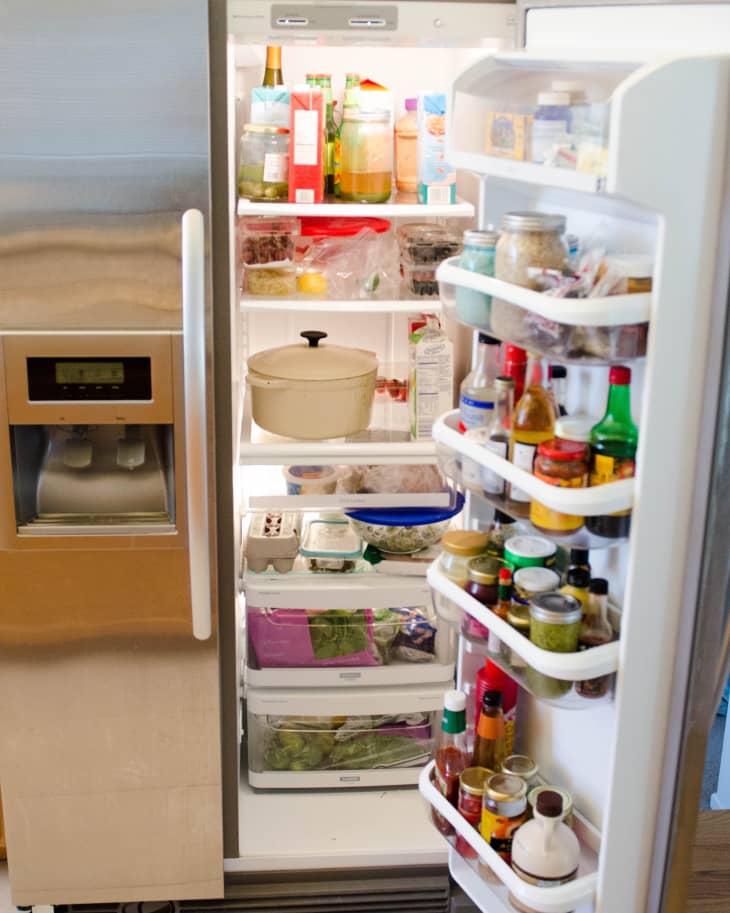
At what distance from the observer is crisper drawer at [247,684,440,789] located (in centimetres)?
265

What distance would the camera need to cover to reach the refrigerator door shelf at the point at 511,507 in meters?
1.46

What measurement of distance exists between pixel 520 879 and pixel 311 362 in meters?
1.19

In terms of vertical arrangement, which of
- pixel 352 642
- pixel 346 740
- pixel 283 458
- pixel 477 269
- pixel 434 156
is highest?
pixel 434 156

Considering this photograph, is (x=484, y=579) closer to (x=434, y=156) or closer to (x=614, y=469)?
(x=614, y=469)

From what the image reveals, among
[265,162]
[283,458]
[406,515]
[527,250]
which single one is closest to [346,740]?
[406,515]

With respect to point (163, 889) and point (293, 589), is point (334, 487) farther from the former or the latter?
point (163, 889)

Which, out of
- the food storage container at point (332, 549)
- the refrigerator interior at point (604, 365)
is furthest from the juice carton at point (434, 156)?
the food storage container at point (332, 549)

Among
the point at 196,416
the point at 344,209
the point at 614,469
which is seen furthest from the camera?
the point at 344,209

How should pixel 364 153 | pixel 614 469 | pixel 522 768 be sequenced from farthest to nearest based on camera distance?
pixel 364 153, pixel 522 768, pixel 614 469

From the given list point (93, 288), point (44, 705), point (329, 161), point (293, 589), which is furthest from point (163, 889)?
point (329, 161)

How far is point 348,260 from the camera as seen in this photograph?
8.25 ft

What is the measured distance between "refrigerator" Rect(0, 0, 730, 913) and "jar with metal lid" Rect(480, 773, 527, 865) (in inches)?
1.1

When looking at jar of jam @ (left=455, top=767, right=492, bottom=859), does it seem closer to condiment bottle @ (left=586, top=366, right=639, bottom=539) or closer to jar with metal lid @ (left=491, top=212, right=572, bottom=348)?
condiment bottle @ (left=586, top=366, right=639, bottom=539)

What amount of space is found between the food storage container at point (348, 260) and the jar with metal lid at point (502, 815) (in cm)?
116
